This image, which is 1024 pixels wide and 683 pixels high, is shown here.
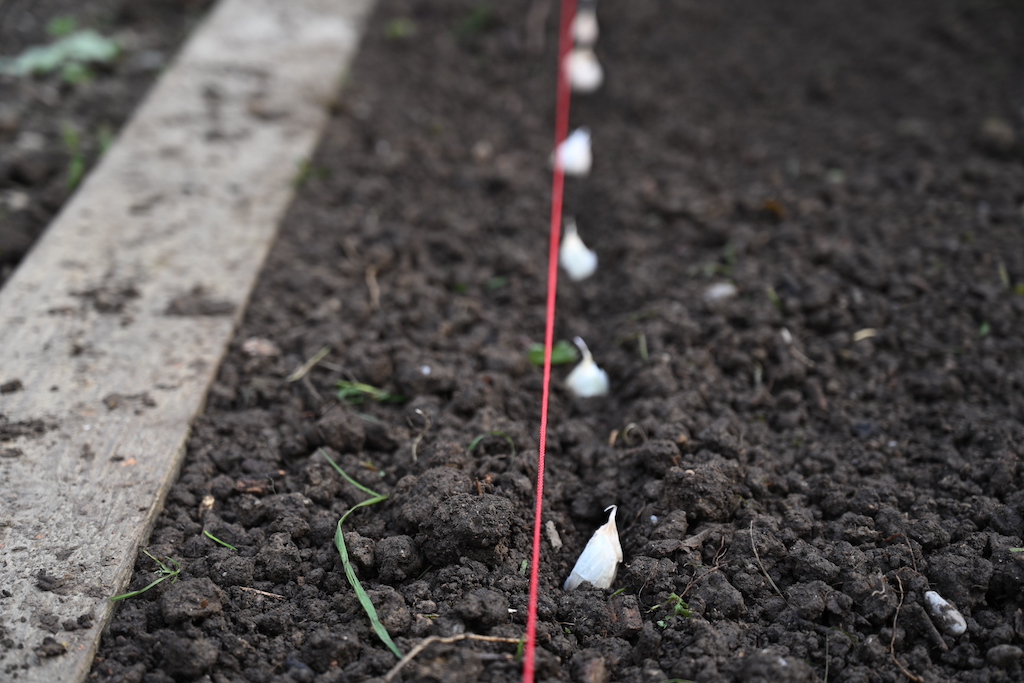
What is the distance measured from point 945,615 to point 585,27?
2.58 metres

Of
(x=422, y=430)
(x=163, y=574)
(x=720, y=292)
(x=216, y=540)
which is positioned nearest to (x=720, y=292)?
(x=720, y=292)

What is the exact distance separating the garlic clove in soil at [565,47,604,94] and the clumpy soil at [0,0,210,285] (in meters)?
1.60

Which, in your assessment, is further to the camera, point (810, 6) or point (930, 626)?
point (810, 6)

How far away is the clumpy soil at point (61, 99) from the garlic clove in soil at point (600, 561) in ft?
5.65

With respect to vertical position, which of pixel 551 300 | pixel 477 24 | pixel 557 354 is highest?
pixel 477 24

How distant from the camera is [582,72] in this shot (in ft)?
10.4

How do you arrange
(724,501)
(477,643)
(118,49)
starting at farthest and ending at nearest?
(118,49), (724,501), (477,643)

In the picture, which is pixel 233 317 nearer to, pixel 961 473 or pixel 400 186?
pixel 400 186

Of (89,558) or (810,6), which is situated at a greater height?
(810,6)

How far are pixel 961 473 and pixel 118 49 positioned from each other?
10.5ft

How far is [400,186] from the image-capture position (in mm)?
2723

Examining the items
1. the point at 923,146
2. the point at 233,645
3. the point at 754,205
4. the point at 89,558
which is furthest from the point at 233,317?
the point at 923,146

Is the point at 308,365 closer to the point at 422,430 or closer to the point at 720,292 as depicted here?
the point at 422,430

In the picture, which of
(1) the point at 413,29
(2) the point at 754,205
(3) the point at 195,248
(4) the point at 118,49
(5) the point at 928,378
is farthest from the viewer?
(1) the point at 413,29
